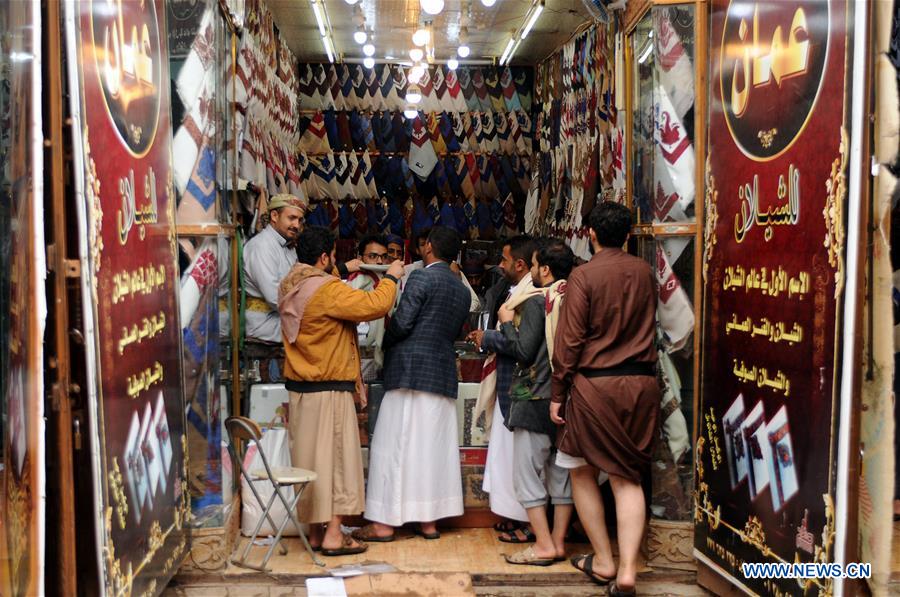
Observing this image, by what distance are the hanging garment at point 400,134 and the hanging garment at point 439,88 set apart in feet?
1.10

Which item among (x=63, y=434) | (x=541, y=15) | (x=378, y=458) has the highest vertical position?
(x=541, y=15)

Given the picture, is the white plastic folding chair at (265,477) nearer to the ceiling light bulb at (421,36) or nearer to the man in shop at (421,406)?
the man in shop at (421,406)

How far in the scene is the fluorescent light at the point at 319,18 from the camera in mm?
6709

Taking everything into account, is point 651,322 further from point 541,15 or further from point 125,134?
point 541,15

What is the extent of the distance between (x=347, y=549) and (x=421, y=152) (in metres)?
4.63

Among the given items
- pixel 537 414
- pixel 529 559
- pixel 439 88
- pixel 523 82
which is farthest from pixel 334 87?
pixel 529 559

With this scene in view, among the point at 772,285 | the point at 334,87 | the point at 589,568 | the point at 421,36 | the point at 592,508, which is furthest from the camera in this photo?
the point at 334,87

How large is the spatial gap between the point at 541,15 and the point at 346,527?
3.84m

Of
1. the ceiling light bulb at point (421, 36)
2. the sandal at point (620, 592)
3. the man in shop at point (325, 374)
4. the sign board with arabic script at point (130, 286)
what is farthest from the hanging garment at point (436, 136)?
the sandal at point (620, 592)

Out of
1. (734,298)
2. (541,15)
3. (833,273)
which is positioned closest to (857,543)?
(833,273)

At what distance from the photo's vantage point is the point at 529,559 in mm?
4590

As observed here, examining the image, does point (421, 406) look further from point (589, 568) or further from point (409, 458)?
point (589, 568)

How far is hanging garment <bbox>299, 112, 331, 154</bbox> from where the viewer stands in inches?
339

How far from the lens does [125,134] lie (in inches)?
127
